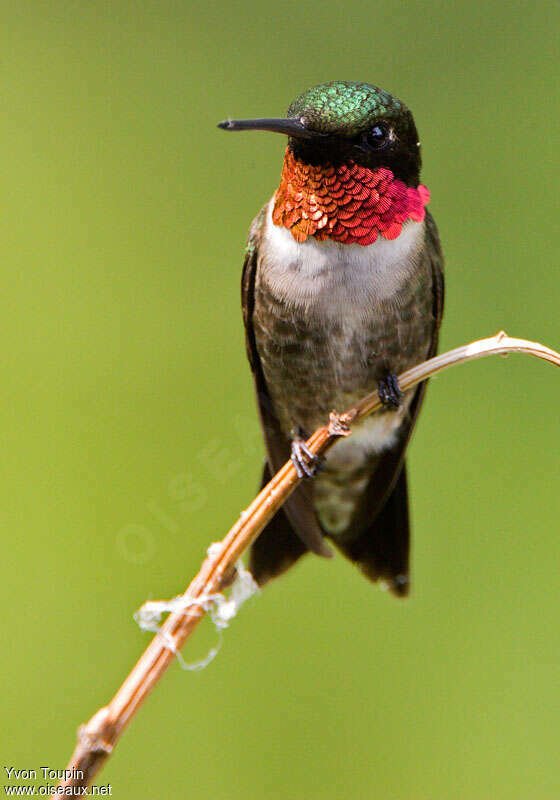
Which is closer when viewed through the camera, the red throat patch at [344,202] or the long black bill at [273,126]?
the long black bill at [273,126]

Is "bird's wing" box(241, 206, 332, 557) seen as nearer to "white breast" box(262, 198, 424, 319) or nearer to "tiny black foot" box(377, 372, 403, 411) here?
"white breast" box(262, 198, 424, 319)

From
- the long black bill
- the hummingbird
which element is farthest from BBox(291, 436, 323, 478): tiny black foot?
the long black bill

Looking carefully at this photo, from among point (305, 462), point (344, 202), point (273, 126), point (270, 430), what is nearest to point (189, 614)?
point (273, 126)

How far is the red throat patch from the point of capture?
168cm

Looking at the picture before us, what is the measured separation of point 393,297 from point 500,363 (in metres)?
1.31

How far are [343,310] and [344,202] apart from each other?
0.28m

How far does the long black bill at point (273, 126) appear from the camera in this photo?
1.19 meters

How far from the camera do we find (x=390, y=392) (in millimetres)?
2000

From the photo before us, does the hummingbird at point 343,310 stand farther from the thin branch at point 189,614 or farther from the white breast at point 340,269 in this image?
the thin branch at point 189,614

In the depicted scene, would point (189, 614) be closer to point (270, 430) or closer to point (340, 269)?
point (340, 269)

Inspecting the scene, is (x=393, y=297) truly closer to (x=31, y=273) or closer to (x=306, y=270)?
(x=306, y=270)

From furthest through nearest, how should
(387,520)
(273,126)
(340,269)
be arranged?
(387,520) < (340,269) < (273,126)

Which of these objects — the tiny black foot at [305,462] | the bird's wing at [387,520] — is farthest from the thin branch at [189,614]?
the bird's wing at [387,520]

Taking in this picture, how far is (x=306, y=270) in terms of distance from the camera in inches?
73.6
